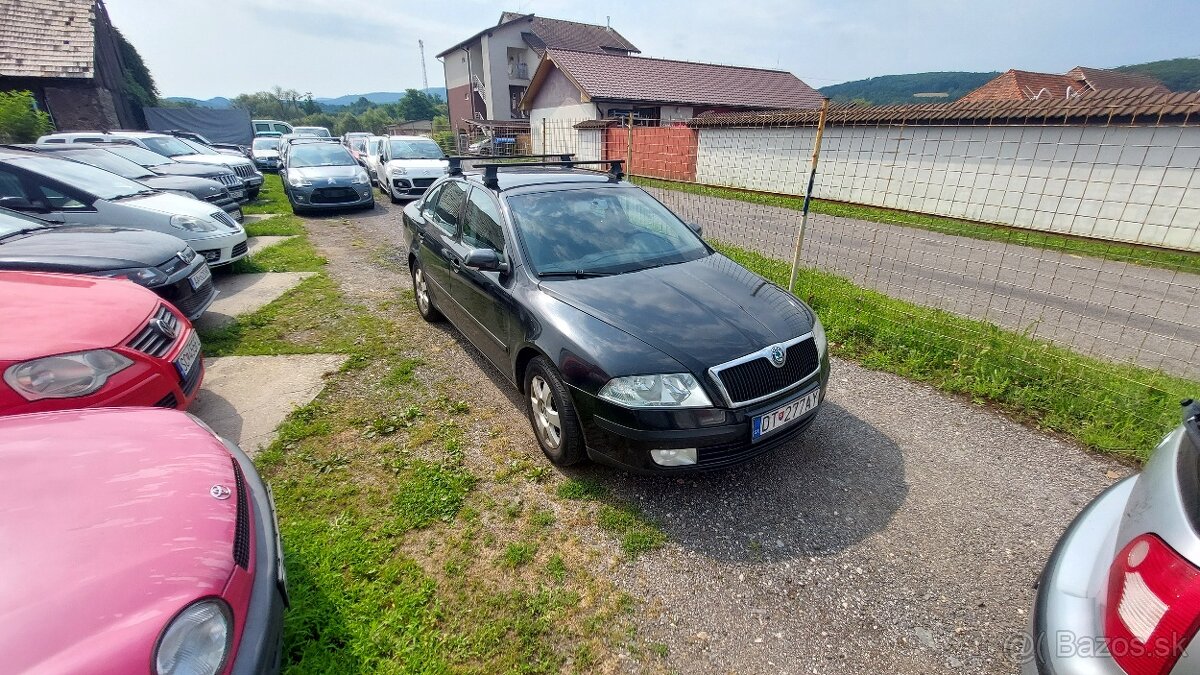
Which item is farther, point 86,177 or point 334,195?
point 334,195

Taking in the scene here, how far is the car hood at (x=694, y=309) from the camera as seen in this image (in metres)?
2.57

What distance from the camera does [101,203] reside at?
5832 mm

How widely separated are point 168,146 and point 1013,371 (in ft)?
59.5

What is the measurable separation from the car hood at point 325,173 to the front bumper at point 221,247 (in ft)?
15.6

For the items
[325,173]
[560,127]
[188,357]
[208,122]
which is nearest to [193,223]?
[188,357]

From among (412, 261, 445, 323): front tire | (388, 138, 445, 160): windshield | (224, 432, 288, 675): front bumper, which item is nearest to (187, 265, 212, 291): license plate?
(412, 261, 445, 323): front tire

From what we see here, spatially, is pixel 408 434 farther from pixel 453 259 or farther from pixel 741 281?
pixel 741 281

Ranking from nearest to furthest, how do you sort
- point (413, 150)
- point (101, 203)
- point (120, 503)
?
point (120, 503) → point (101, 203) → point (413, 150)

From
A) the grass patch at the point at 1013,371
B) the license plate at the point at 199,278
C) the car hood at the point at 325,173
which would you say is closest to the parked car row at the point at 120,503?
the license plate at the point at 199,278

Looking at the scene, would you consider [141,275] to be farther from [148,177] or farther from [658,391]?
[148,177]

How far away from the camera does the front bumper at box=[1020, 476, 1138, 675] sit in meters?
1.20

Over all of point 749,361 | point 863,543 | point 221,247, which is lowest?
point 863,543

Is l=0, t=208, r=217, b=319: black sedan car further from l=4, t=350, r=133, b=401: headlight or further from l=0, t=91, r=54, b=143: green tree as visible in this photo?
l=0, t=91, r=54, b=143: green tree

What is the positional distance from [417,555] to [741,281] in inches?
97.4
